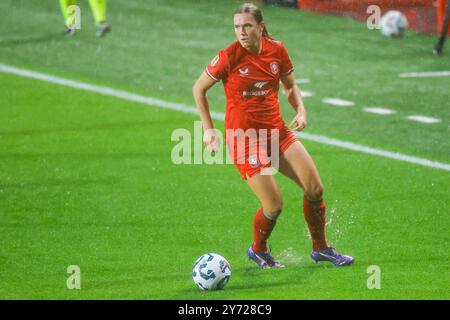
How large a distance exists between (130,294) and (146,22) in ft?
47.3

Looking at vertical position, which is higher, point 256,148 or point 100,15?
point 100,15

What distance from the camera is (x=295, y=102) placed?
414 inches

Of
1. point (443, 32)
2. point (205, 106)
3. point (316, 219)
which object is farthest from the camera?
point (443, 32)

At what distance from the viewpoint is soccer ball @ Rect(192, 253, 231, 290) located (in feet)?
32.1

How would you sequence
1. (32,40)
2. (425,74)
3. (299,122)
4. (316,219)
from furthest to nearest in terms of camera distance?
(32,40)
(425,74)
(316,219)
(299,122)

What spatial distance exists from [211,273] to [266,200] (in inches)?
33.3

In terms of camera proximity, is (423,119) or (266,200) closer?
(266,200)

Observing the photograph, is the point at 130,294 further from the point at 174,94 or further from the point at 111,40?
the point at 111,40

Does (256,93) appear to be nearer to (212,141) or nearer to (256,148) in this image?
(256,148)

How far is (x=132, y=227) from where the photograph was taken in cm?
1204

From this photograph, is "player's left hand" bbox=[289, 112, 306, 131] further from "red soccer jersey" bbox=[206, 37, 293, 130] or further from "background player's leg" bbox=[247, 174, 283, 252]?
"background player's leg" bbox=[247, 174, 283, 252]

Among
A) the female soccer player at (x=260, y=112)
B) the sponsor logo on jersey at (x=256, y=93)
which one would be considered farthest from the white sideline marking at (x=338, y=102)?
the sponsor logo on jersey at (x=256, y=93)

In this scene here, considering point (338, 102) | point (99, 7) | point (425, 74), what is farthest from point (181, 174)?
point (99, 7)

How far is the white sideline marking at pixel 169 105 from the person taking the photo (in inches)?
587
